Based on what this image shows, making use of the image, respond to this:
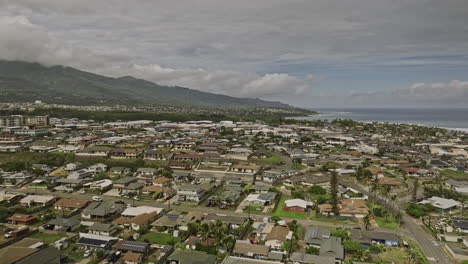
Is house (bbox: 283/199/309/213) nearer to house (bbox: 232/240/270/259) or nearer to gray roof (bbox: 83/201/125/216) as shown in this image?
house (bbox: 232/240/270/259)

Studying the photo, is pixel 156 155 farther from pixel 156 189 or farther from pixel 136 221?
A: pixel 136 221

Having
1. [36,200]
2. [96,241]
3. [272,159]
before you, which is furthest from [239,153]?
[96,241]

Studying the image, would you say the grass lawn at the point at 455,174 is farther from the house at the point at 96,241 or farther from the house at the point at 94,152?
the house at the point at 94,152

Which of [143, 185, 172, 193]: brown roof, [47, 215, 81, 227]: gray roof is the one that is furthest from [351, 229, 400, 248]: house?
[47, 215, 81, 227]: gray roof

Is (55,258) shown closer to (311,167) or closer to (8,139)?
(311,167)

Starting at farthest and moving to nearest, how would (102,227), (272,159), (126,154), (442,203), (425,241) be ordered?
(272,159), (126,154), (442,203), (102,227), (425,241)

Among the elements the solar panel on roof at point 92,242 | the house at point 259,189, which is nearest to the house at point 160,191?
the house at point 259,189
